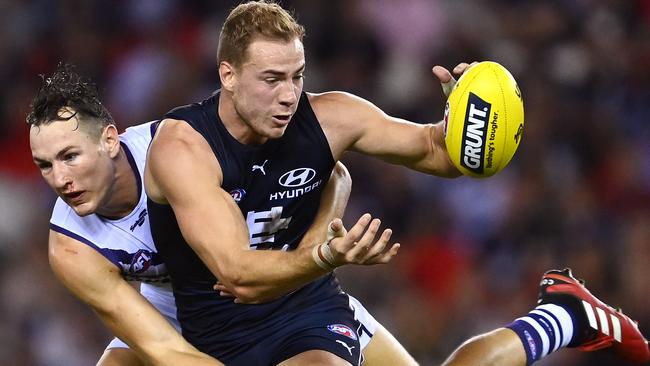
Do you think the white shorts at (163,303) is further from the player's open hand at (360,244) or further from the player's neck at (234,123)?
the player's open hand at (360,244)

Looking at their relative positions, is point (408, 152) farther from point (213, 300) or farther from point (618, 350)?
point (618, 350)

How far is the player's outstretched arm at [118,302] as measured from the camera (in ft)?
15.1

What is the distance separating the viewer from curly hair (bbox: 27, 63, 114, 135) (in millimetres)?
4531

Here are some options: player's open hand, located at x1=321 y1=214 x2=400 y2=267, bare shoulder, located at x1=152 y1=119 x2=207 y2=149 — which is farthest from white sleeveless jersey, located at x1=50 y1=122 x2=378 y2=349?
player's open hand, located at x1=321 y1=214 x2=400 y2=267

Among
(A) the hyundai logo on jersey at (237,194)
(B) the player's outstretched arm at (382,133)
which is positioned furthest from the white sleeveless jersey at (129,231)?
(B) the player's outstretched arm at (382,133)

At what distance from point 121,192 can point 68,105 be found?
387 millimetres

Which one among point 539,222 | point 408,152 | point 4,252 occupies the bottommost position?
point 4,252

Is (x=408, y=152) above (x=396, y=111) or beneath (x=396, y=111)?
above

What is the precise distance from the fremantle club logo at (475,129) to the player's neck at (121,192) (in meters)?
1.27

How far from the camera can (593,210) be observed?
25.6ft

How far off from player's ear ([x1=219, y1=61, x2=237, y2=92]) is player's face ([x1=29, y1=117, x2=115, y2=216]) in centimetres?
53

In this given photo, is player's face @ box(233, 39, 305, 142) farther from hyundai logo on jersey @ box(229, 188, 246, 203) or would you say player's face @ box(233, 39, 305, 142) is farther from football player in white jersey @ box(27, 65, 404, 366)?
football player in white jersey @ box(27, 65, 404, 366)

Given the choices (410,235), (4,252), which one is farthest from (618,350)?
(4,252)

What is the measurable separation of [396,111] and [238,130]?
3.88m
